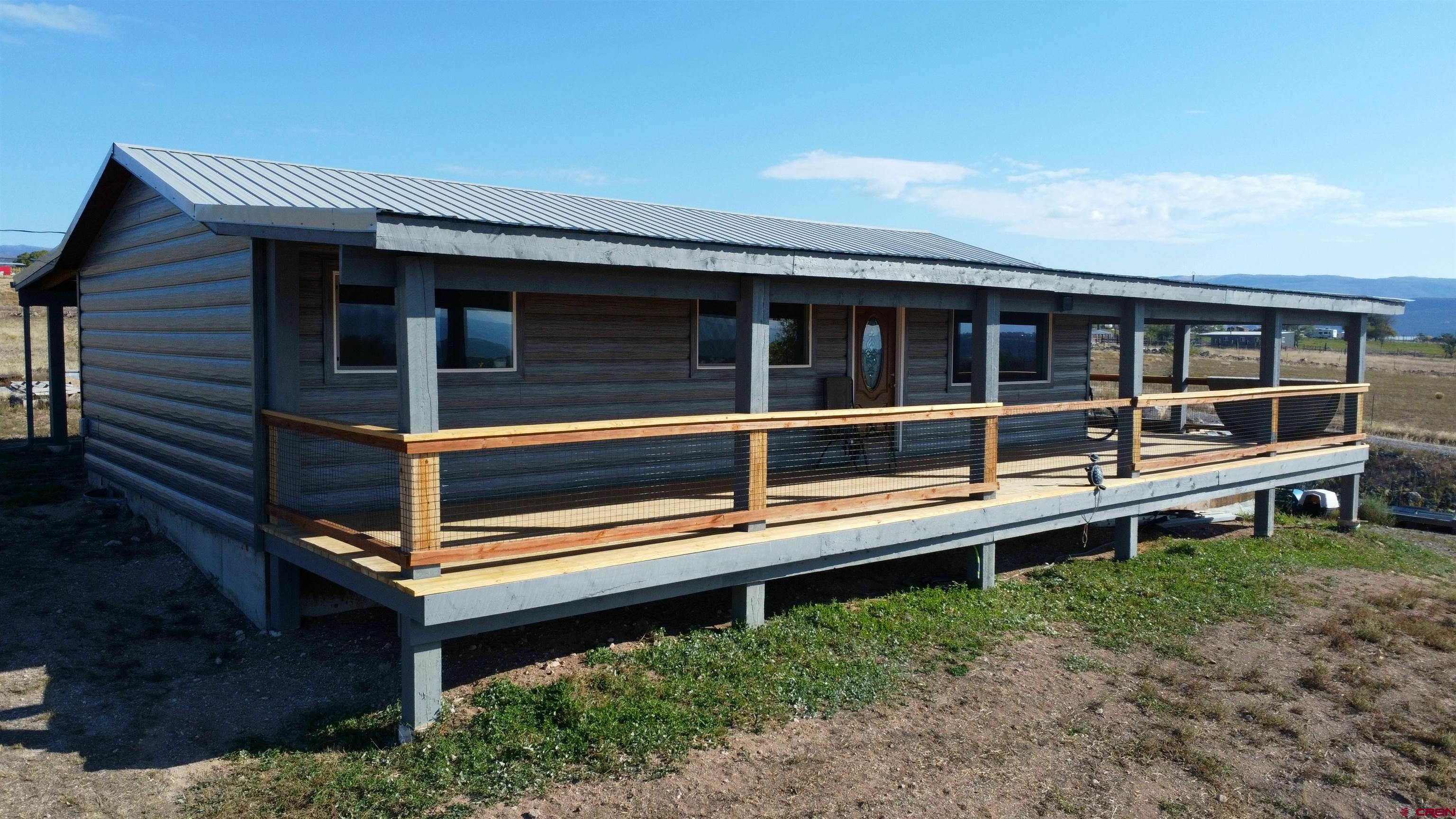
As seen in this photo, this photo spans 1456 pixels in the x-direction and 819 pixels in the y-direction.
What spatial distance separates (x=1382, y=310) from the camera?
13734 millimetres

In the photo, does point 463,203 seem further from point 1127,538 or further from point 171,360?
point 1127,538

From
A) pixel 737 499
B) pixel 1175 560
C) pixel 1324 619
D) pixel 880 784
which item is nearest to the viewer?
pixel 880 784

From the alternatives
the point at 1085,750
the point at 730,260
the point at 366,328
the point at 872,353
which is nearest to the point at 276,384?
the point at 366,328

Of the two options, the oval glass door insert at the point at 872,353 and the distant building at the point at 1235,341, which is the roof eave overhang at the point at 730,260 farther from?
the distant building at the point at 1235,341

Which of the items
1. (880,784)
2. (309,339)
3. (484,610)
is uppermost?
(309,339)

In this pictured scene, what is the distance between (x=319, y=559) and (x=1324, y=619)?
27.9 feet

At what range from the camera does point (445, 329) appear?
789cm

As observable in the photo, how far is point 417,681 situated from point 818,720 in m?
2.47

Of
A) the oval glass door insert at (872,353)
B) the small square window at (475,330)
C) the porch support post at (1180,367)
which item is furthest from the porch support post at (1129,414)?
the small square window at (475,330)

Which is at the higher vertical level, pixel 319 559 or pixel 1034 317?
pixel 1034 317

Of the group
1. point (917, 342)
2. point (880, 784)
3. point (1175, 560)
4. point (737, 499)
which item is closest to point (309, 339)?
point (737, 499)

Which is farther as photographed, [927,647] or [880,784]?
[927,647]

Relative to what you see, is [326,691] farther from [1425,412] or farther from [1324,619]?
[1425,412]

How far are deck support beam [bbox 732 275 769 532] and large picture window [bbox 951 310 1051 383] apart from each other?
534 cm
